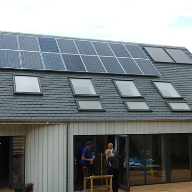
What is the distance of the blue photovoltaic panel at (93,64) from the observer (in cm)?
1512

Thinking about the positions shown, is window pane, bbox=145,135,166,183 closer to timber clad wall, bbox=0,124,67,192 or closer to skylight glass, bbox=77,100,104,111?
skylight glass, bbox=77,100,104,111

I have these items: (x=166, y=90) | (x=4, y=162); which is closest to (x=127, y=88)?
(x=166, y=90)

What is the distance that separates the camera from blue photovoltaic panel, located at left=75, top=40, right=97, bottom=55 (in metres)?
16.4

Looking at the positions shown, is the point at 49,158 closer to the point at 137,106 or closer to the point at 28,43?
the point at 137,106

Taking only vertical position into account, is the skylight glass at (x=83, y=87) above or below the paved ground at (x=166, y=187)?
above

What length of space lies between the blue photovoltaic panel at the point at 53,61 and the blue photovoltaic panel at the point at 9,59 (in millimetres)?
A: 1360

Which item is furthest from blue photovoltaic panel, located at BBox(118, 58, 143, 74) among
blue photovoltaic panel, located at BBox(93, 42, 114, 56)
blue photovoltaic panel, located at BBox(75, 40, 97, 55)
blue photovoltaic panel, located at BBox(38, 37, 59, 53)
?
blue photovoltaic panel, located at BBox(38, 37, 59, 53)

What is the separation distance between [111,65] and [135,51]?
2937mm

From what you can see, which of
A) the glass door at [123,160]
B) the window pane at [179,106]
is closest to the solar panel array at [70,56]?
the window pane at [179,106]

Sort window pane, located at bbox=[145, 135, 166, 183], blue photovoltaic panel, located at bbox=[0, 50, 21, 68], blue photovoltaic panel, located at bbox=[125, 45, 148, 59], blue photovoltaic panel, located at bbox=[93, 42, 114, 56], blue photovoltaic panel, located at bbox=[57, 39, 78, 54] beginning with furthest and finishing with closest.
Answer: blue photovoltaic panel, located at bbox=[125, 45, 148, 59] < blue photovoltaic panel, located at bbox=[93, 42, 114, 56] < blue photovoltaic panel, located at bbox=[57, 39, 78, 54] < blue photovoltaic panel, located at bbox=[0, 50, 21, 68] < window pane, located at bbox=[145, 135, 166, 183]

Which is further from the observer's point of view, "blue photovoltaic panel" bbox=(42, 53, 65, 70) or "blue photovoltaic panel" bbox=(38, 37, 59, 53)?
"blue photovoltaic panel" bbox=(38, 37, 59, 53)

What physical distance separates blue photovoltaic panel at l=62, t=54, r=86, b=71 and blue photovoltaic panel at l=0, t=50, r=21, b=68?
2416 millimetres

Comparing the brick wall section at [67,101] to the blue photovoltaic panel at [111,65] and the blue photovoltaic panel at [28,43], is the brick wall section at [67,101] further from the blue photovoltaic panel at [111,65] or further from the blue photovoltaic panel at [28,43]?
the blue photovoltaic panel at [28,43]

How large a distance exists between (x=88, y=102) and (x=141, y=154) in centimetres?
329
